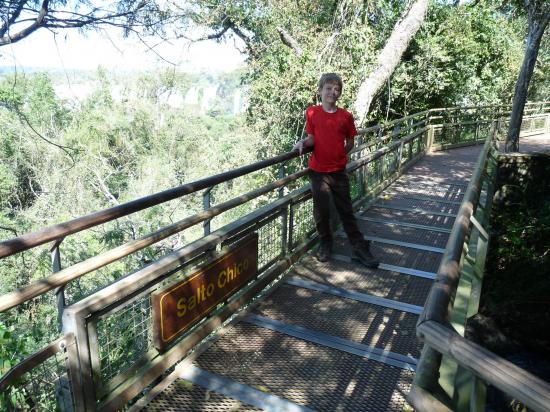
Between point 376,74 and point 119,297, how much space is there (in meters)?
12.4

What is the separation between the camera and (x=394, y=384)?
114 inches

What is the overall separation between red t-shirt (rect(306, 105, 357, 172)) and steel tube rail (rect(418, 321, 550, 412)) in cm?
300

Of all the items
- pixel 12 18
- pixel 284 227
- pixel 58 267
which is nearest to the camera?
pixel 58 267

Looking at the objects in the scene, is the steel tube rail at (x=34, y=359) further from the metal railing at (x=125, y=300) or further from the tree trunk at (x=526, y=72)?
the tree trunk at (x=526, y=72)

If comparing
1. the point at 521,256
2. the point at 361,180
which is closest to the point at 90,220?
the point at 361,180

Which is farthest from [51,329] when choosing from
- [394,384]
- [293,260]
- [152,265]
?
[394,384]

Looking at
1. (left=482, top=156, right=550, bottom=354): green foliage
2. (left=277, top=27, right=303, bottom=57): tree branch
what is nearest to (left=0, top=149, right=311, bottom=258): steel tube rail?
(left=482, top=156, right=550, bottom=354): green foliage

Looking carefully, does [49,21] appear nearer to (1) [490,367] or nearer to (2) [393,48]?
(1) [490,367]

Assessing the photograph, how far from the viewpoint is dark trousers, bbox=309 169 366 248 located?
4500mm

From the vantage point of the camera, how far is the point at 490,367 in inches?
48.1

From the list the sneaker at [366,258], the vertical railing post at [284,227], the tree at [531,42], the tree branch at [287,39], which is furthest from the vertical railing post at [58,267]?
the tree branch at [287,39]

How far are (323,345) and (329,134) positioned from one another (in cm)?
199

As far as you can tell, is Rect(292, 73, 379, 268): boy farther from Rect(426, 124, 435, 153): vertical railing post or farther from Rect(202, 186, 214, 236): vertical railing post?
Rect(426, 124, 435, 153): vertical railing post

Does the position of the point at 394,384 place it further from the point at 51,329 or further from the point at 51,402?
the point at 51,329
